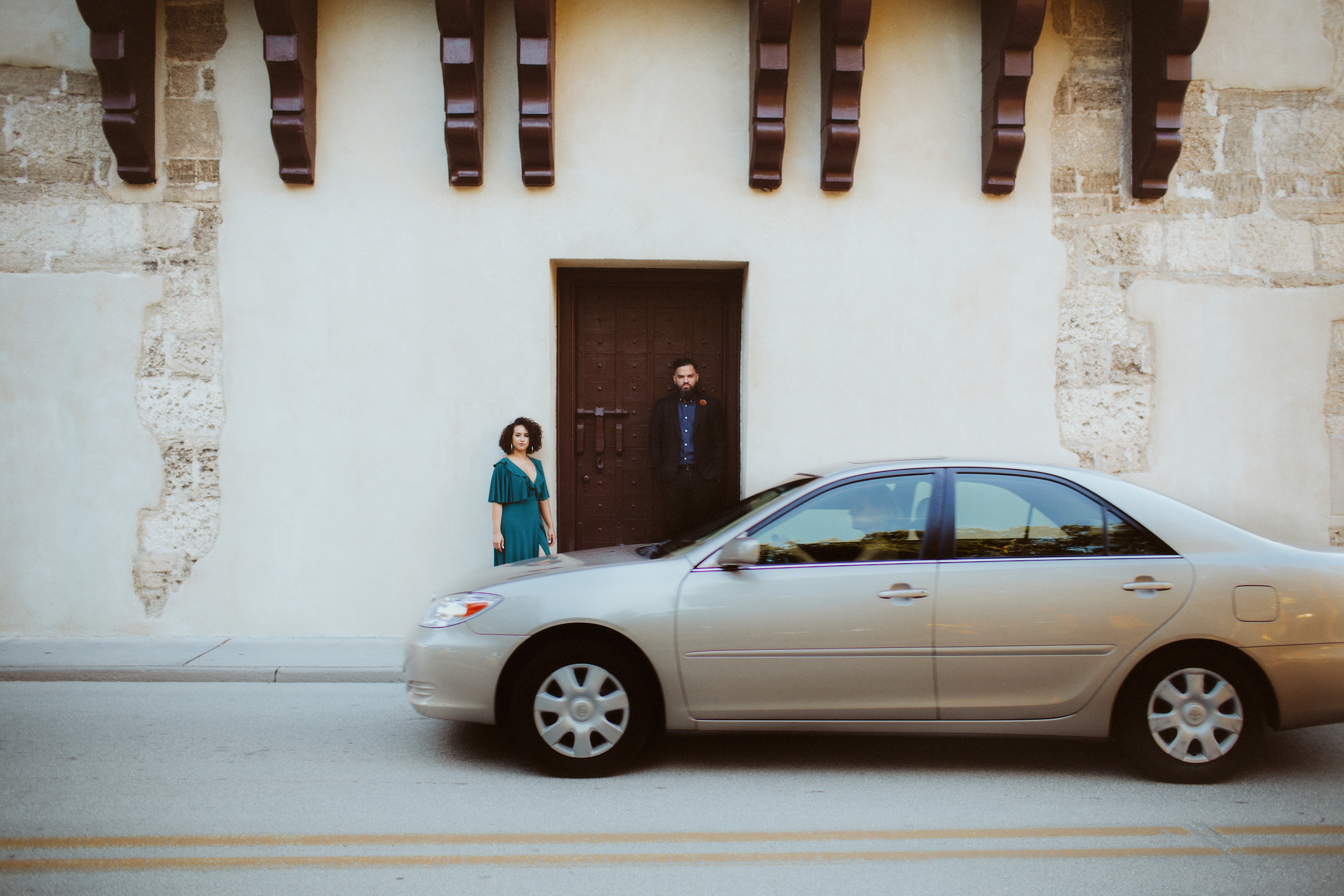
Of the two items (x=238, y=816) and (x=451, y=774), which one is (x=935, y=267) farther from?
(x=238, y=816)

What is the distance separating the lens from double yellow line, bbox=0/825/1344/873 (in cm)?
334

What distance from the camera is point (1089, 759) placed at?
15.0 feet

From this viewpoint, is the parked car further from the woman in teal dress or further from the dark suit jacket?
the dark suit jacket

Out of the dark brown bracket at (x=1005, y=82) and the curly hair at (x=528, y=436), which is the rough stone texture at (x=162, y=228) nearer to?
the curly hair at (x=528, y=436)

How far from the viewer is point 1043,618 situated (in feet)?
13.6

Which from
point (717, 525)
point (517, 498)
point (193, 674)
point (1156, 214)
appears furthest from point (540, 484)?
point (1156, 214)

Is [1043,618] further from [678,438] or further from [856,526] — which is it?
[678,438]

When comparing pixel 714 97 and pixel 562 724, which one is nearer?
pixel 562 724

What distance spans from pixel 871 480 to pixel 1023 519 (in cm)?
75

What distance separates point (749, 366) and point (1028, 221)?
106 inches

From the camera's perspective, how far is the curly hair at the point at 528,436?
275 inches

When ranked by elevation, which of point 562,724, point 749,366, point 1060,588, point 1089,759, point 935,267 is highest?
point 935,267

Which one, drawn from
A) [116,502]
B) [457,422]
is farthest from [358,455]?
[116,502]

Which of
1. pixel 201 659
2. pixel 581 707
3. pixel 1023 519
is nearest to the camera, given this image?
pixel 581 707
